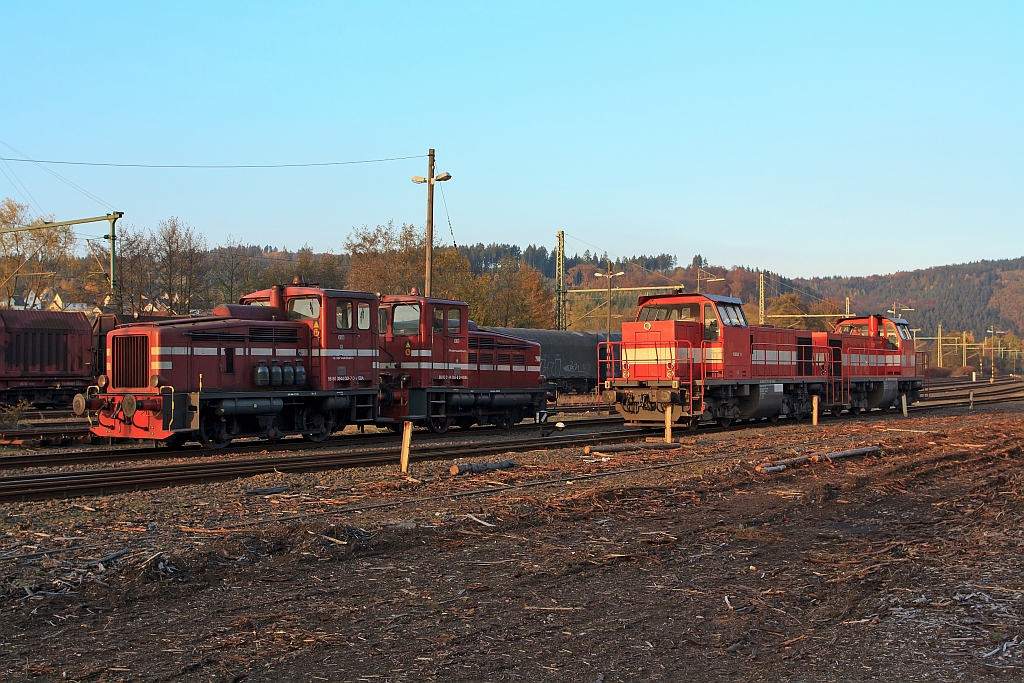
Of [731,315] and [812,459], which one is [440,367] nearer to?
[731,315]

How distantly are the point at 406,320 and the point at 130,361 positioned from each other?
20.0 ft

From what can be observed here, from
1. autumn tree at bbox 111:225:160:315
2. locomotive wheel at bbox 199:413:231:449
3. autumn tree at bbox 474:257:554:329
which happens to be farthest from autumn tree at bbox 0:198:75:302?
locomotive wheel at bbox 199:413:231:449

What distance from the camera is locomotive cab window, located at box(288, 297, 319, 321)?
59.2ft

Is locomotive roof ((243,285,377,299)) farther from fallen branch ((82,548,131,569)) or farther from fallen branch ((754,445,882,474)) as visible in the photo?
fallen branch ((82,548,131,569))

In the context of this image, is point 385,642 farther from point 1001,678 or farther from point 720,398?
point 720,398

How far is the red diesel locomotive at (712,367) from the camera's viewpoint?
2109cm

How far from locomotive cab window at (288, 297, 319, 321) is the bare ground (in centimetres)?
678

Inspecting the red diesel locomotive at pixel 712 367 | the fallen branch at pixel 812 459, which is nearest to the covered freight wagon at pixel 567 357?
the red diesel locomotive at pixel 712 367

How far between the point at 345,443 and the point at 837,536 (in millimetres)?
11743

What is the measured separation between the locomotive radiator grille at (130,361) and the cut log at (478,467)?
6.84m

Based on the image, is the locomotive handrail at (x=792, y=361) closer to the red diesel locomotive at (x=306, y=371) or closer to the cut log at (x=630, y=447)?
the red diesel locomotive at (x=306, y=371)

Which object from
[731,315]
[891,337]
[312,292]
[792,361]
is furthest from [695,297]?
[891,337]

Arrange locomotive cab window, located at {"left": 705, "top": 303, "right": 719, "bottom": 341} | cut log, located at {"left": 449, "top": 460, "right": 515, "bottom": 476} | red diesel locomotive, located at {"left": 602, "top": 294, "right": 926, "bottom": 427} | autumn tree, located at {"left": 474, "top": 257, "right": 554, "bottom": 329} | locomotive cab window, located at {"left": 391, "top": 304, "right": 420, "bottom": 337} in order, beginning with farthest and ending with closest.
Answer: autumn tree, located at {"left": 474, "top": 257, "right": 554, "bottom": 329} < locomotive cab window, located at {"left": 705, "top": 303, "right": 719, "bottom": 341} < red diesel locomotive, located at {"left": 602, "top": 294, "right": 926, "bottom": 427} < locomotive cab window, located at {"left": 391, "top": 304, "right": 420, "bottom": 337} < cut log, located at {"left": 449, "top": 460, "right": 515, "bottom": 476}

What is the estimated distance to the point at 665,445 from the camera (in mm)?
17188
